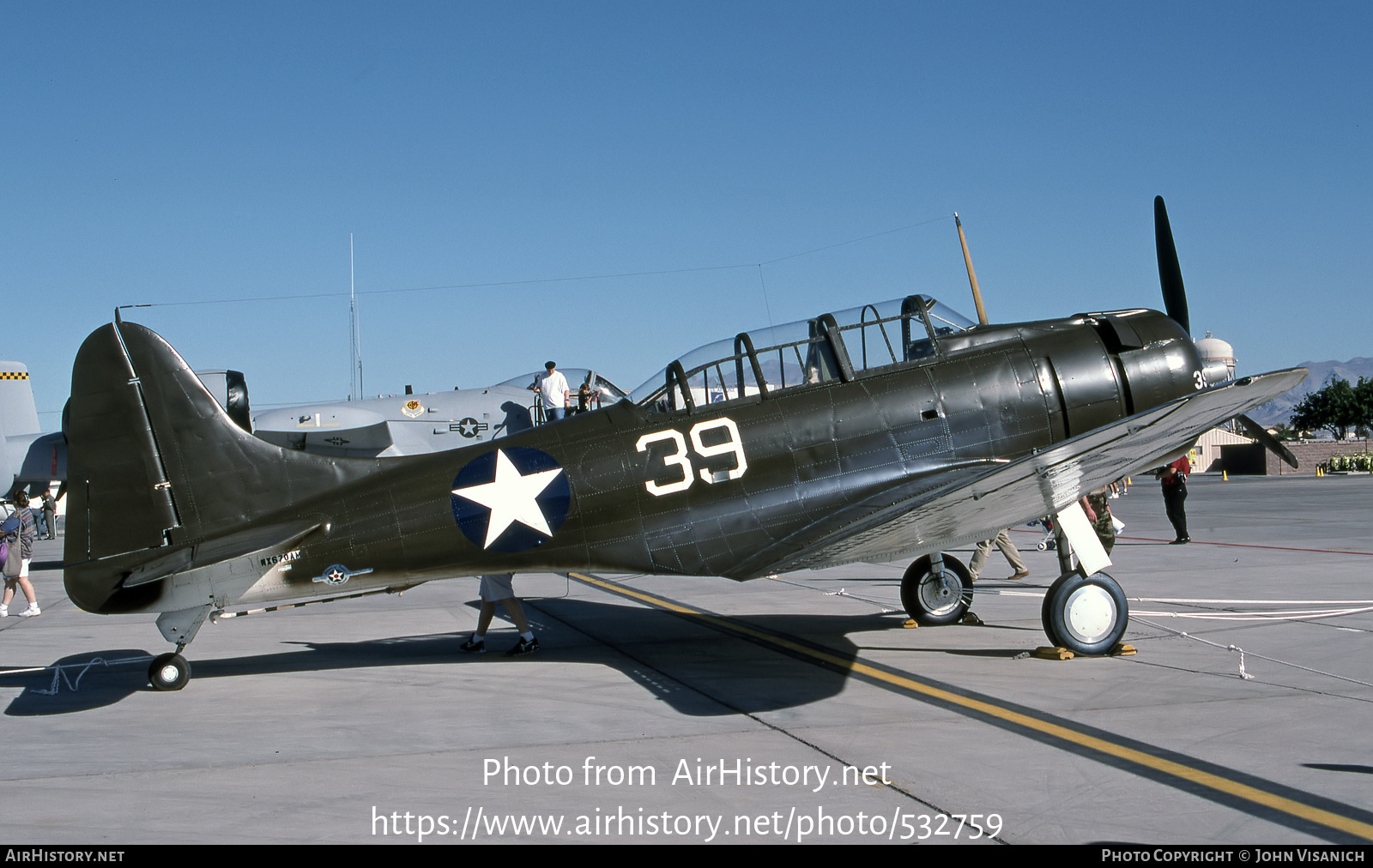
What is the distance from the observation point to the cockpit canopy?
313 inches

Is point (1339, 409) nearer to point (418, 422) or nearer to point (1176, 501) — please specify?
point (1176, 501)

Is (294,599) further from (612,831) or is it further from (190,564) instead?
(612,831)

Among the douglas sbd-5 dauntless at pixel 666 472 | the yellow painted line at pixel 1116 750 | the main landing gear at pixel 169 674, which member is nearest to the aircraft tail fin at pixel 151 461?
the douglas sbd-5 dauntless at pixel 666 472

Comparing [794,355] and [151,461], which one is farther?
[794,355]

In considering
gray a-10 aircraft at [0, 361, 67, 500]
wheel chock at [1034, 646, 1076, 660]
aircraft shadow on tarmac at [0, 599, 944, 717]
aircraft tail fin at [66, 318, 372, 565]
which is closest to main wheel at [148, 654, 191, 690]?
aircraft shadow on tarmac at [0, 599, 944, 717]

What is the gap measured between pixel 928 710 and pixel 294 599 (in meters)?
4.61

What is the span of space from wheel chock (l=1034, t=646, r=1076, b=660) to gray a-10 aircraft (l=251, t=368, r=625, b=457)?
1218 cm

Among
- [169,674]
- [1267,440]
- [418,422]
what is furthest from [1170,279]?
[418,422]

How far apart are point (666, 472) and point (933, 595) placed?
10.5 feet

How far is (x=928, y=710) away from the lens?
610 cm

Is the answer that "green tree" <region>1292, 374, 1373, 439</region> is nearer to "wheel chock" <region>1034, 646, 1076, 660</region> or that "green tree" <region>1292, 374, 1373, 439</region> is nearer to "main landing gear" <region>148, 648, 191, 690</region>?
"wheel chock" <region>1034, 646, 1076, 660</region>

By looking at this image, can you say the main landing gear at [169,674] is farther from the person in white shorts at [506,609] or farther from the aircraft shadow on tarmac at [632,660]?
the person in white shorts at [506,609]

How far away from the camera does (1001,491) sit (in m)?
6.53
